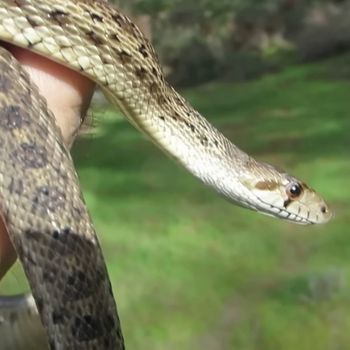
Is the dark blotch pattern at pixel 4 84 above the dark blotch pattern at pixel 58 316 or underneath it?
above

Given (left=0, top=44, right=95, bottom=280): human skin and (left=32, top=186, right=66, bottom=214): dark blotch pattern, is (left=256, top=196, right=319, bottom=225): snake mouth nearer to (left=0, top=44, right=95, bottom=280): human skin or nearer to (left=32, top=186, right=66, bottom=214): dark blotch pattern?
(left=0, top=44, right=95, bottom=280): human skin

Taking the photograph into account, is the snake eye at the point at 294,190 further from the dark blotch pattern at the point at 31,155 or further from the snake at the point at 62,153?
the dark blotch pattern at the point at 31,155

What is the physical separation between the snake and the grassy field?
70.4 inches

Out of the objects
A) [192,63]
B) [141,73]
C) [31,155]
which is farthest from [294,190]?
[192,63]

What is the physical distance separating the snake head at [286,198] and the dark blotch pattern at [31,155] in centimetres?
171

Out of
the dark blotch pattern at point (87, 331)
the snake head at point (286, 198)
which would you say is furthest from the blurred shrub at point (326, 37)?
the dark blotch pattern at point (87, 331)

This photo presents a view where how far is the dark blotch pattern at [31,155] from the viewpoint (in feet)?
8.86

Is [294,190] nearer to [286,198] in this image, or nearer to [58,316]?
[286,198]

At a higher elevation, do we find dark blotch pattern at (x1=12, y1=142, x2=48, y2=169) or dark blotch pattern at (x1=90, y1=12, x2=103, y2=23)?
dark blotch pattern at (x1=90, y1=12, x2=103, y2=23)

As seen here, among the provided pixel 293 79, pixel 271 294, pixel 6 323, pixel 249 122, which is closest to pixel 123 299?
pixel 271 294

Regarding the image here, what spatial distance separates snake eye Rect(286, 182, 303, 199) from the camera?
4.43 meters

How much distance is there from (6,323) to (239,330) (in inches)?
237

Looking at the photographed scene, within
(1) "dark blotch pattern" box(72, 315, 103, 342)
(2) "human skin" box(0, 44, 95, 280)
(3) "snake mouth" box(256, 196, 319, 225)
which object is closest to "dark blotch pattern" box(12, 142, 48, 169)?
(2) "human skin" box(0, 44, 95, 280)

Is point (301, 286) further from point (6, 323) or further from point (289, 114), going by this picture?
point (289, 114)
